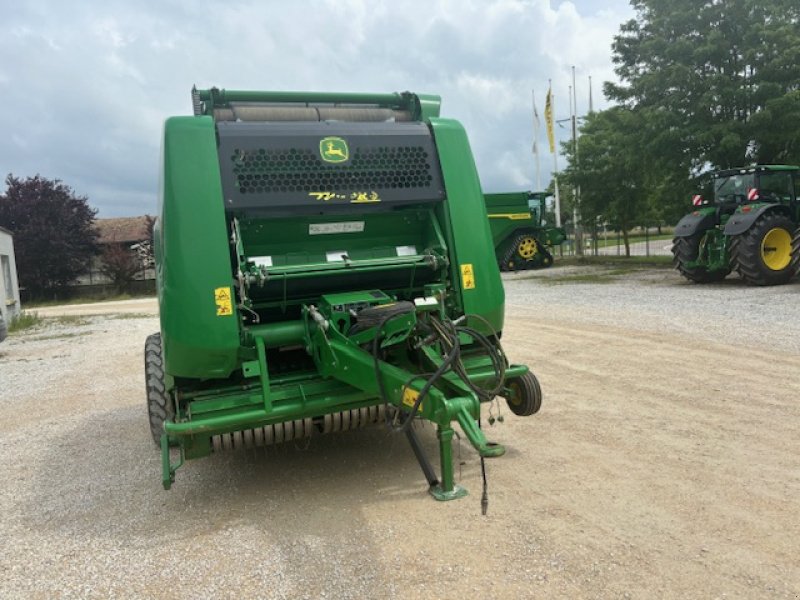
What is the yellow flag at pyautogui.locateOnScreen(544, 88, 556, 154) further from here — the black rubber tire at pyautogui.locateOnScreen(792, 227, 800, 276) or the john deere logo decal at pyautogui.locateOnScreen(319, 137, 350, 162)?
the john deere logo decal at pyautogui.locateOnScreen(319, 137, 350, 162)

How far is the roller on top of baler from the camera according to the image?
3691mm

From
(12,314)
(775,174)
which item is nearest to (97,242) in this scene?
(12,314)

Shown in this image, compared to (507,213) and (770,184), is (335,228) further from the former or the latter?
(507,213)

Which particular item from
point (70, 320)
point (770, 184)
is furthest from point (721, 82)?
point (70, 320)

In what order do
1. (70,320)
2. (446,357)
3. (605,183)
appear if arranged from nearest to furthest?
(446,357) < (70,320) < (605,183)

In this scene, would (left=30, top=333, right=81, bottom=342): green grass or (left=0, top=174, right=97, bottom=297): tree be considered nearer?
(left=30, top=333, right=81, bottom=342): green grass

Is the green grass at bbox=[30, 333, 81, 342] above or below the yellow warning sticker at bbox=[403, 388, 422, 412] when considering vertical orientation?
below

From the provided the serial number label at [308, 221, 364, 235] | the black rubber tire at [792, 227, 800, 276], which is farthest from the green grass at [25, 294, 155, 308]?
the serial number label at [308, 221, 364, 235]

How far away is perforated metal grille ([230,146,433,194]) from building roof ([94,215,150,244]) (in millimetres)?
36268

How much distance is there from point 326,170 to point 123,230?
40.6 metres

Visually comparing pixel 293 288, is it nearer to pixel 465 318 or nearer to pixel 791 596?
pixel 465 318

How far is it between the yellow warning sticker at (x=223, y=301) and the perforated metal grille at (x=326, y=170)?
70 centimetres

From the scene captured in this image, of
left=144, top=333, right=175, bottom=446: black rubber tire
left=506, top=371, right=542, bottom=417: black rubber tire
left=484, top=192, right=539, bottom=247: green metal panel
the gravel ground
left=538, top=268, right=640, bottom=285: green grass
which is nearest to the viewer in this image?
the gravel ground

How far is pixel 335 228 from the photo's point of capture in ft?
14.4
